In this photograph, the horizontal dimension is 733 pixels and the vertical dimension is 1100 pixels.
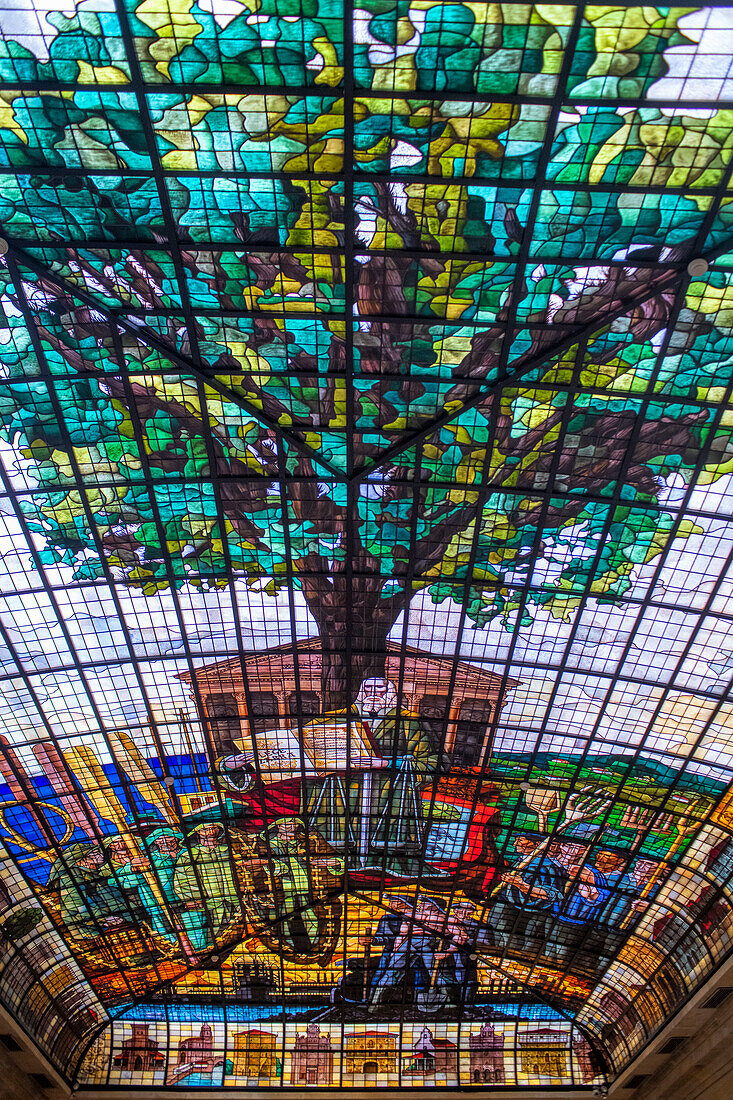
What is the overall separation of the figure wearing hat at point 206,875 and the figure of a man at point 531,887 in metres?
13.6

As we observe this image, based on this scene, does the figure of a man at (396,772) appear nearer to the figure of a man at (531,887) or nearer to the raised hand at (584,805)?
the figure of a man at (531,887)

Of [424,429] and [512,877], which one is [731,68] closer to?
[424,429]

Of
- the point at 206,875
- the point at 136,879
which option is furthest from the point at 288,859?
the point at 136,879

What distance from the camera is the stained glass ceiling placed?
2236cm

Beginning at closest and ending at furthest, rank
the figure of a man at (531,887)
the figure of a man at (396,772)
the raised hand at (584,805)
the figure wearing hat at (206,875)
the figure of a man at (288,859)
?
the figure of a man at (396,772) → the raised hand at (584,805) → the figure wearing hat at (206,875) → the figure of a man at (288,859) → the figure of a man at (531,887)

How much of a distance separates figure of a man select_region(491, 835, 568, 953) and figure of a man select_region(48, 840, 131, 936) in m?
19.1

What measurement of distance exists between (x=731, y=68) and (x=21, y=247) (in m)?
18.0

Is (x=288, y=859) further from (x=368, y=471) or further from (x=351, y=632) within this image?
(x=368, y=471)

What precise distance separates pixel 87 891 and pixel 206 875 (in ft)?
18.8

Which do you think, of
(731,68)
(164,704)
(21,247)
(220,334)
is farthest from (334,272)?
(164,704)

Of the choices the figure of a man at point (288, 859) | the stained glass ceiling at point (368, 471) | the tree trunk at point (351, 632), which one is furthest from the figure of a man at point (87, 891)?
the tree trunk at point (351, 632)

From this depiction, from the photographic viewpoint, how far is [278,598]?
35719 mm

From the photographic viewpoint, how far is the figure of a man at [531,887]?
45625 mm

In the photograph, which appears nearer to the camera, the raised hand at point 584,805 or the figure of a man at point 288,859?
the raised hand at point 584,805
